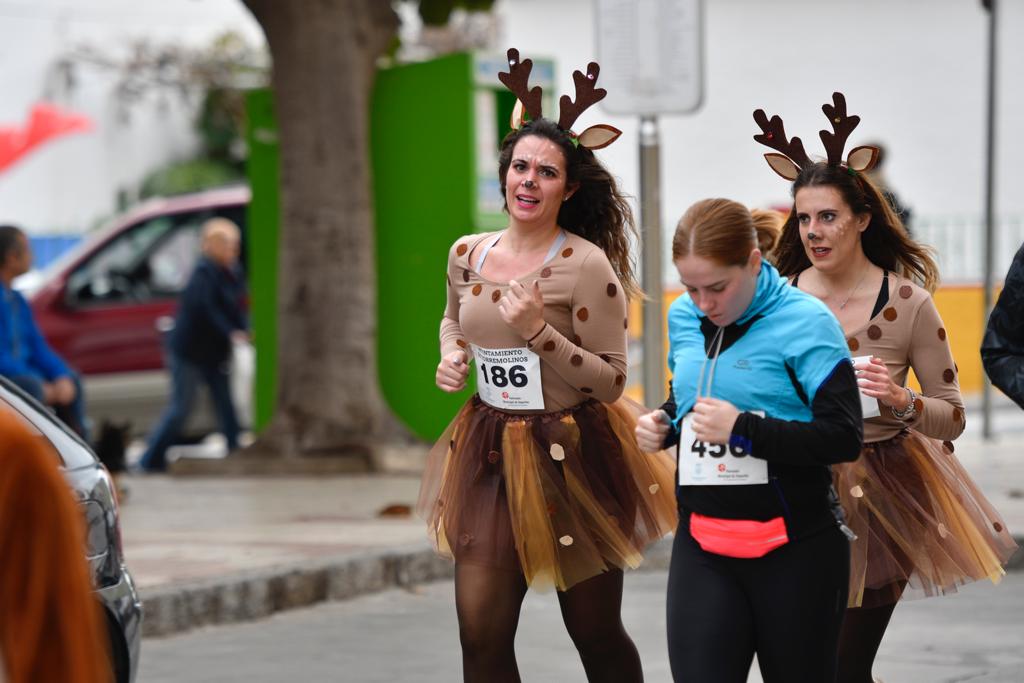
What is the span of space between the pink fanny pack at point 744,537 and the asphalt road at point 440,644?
2.62m

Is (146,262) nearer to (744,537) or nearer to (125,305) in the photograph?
(125,305)

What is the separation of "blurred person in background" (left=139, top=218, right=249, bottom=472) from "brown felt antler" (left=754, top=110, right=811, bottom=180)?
9.58 metres

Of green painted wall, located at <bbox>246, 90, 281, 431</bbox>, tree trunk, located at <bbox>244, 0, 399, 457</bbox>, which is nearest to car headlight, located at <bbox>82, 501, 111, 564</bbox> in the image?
tree trunk, located at <bbox>244, 0, 399, 457</bbox>

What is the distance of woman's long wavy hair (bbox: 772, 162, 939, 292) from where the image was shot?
16.9ft

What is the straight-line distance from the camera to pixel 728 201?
4.13 meters

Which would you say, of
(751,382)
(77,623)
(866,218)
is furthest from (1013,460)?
(77,623)

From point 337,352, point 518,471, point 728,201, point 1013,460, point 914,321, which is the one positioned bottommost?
point 1013,460

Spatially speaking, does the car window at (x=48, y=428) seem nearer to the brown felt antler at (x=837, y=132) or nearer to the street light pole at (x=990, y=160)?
the brown felt antler at (x=837, y=132)

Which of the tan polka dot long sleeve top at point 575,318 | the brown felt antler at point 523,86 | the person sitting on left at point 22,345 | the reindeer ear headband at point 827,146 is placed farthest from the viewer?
the person sitting on left at point 22,345

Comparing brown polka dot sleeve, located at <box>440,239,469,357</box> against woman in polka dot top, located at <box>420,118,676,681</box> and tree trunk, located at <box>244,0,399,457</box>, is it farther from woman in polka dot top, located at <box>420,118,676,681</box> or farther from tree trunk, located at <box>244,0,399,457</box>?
tree trunk, located at <box>244,0,399,457</box>

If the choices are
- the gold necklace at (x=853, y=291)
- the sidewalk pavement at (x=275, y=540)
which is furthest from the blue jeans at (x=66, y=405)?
the gold necklace at (x=853, y=291)

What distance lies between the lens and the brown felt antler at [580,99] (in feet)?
16.9

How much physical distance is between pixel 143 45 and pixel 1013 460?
23.5 m

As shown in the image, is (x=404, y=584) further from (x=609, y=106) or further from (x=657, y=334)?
(x=609, y=106)
